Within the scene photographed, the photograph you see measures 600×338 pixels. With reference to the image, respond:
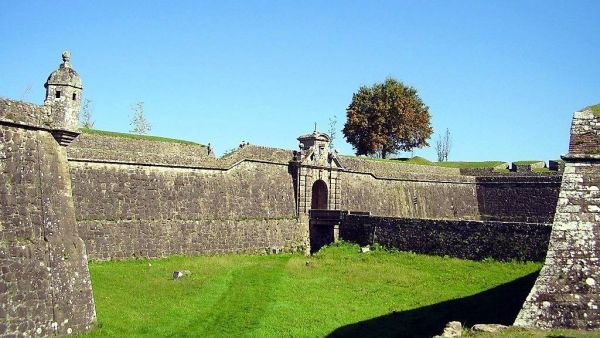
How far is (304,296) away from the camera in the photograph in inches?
861

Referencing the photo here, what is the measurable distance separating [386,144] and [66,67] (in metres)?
47.7

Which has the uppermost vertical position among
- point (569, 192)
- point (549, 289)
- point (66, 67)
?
point (66, 67)

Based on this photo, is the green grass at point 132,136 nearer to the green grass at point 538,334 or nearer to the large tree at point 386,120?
the green grass at point 538,334

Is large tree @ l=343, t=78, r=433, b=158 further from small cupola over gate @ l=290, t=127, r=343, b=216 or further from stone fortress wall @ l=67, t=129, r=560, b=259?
small cupola over gate @ l=290, t=127, r=343, b=216

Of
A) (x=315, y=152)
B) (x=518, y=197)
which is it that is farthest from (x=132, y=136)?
(x=518, y=197)

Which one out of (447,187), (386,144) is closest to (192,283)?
(447,187)

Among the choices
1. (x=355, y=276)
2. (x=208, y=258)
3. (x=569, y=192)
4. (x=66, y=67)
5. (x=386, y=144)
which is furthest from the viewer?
(x=386, y=144)

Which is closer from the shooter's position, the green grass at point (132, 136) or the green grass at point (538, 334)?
the green grass at point (538, 334)

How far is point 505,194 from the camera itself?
49.5 metres

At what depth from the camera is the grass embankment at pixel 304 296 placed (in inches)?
684

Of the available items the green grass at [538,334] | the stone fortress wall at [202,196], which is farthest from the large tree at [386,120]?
the green grass at [538,334]

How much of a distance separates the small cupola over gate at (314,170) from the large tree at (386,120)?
77.4 feet

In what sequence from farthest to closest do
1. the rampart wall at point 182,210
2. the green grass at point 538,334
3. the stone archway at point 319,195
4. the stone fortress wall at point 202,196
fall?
the stone archway at point 319,195 → the stone fortress wall at point 202,196 → the rampart wall at point 182,210 → the green grass at point 538,334

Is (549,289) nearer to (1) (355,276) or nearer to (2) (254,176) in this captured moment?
(1) (355,276)
